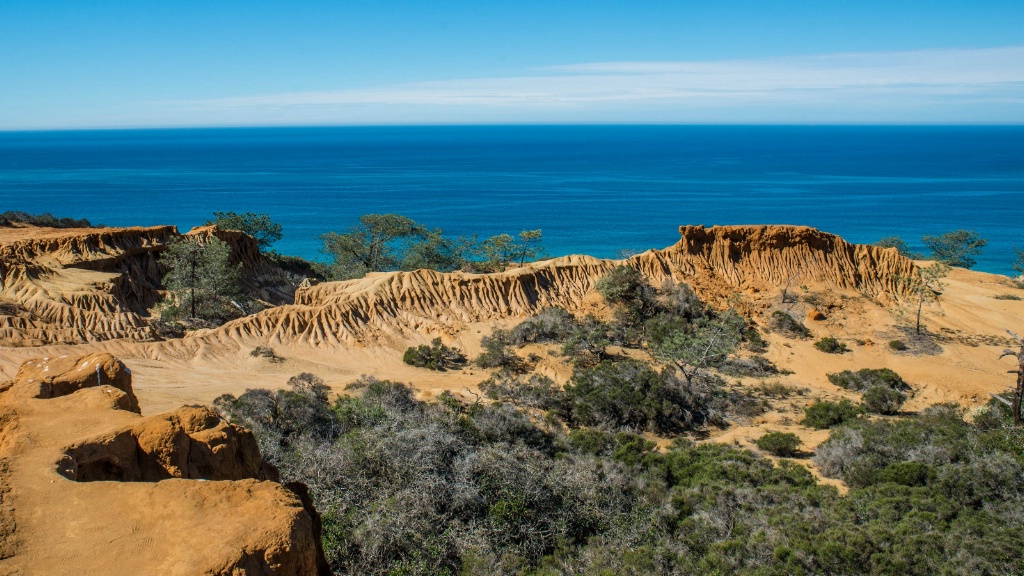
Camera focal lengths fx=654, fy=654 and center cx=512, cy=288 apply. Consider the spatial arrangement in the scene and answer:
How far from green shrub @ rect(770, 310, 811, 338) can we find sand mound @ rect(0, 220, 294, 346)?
97.2ft

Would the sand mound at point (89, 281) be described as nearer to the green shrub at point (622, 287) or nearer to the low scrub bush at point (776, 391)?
the green shrub at point (622, 287)

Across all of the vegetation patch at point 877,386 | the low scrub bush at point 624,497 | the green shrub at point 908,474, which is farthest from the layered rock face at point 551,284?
the green shrub at point 908,474

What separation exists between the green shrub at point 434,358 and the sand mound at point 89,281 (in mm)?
12075

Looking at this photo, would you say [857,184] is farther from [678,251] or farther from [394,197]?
[678,251]

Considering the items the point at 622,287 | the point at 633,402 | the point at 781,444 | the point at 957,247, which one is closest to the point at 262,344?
the point at 633,402

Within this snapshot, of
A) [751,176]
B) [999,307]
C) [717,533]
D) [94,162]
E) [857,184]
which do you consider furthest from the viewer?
[94,162]

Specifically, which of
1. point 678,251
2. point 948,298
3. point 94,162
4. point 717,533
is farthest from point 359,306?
point 94,162

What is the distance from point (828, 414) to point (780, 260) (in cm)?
1640

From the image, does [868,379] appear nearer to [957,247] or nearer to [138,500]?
[138,500]

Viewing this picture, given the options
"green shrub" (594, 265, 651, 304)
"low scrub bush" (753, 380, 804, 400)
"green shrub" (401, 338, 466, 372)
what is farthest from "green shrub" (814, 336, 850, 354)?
"green shrub" (401, 338, 466, 372)

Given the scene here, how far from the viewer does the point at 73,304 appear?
2942 cm

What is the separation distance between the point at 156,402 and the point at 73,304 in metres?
13.2

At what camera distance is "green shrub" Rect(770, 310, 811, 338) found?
32.0 meters

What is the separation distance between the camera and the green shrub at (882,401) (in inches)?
940
